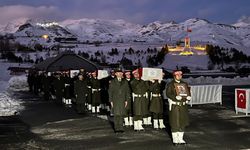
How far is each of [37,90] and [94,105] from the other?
16376mm

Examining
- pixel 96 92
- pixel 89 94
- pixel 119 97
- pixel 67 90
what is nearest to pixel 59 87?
pixel 67 90

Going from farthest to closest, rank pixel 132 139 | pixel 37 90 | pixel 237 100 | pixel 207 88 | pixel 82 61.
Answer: pixel 82 61 < pixel 37 90 < pixel 207 88 < pixel 237 100 < pixel 132 139

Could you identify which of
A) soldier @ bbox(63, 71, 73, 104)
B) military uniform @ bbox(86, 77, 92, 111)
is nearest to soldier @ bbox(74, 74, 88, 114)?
military uniform @ bbox(86, 77, 92, 111)

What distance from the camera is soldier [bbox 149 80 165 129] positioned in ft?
45.7

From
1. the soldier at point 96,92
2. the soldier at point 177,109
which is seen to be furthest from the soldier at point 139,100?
the soldier at point 96,92

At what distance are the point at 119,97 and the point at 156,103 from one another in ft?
4.67

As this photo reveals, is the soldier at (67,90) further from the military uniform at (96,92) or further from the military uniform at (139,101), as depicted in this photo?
the military uniform at (139,101)

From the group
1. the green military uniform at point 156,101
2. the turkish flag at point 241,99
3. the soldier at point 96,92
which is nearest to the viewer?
the green military uniform at point 156,101

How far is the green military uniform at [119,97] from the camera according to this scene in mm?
13156

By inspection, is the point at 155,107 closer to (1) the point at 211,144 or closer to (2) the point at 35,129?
(1) the point at 211,144

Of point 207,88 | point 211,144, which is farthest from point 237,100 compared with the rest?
point 211,144

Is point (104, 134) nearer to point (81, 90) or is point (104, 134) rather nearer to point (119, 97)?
point (119, 97)

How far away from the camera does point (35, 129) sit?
583 inches

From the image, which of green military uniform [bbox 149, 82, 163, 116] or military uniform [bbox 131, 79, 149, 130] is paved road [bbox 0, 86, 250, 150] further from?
green military uniform [bbox 149, 82, 163, 116]
